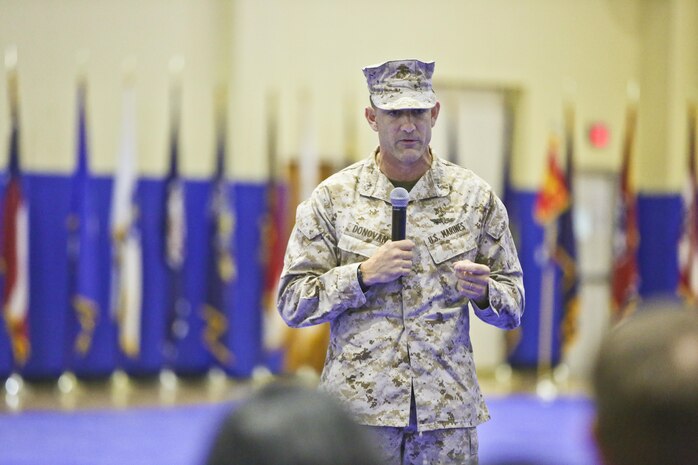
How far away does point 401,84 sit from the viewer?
2.96 m

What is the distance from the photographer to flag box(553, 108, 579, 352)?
9.71 m

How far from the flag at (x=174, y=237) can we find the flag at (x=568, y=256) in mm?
3616

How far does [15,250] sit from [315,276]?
6087 mm

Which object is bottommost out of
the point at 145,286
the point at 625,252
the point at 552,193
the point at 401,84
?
the point at 145,286

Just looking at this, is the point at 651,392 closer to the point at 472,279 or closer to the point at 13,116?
the point at 472,279

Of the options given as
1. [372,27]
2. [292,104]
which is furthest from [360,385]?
[372,27]

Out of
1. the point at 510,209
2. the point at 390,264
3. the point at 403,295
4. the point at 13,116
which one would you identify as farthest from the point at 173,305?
the point at 390,264

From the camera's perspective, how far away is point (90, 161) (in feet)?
29.9

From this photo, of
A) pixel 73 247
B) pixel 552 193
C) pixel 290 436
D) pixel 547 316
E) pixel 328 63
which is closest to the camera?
pixel 290 436

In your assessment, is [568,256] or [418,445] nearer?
[418,445]

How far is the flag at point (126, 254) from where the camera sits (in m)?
8.70

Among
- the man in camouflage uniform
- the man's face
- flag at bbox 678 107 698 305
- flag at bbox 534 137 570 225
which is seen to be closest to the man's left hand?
the man in camouflage uniform

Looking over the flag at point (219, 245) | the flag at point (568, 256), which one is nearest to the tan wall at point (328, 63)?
Answer: the flag at point (219, 245)

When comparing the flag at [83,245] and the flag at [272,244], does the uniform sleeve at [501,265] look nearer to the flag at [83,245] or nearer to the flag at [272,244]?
the flag at [272,244]
